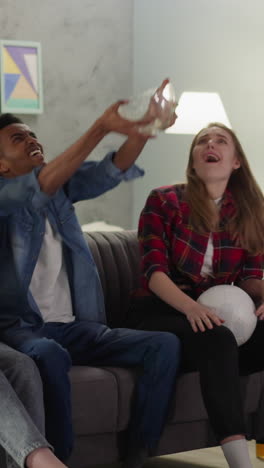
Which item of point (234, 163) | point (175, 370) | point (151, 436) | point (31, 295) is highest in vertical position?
point (234, 163)

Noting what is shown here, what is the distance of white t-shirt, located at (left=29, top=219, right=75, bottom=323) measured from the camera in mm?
2457

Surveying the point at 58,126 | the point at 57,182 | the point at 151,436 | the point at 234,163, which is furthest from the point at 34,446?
the point at 58,126

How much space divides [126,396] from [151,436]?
0.13 metres

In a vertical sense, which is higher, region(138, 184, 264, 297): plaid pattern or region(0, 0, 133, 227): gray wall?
region(0, 0, 133, 227): gray wall

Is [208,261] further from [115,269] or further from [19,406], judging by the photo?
[19,406]

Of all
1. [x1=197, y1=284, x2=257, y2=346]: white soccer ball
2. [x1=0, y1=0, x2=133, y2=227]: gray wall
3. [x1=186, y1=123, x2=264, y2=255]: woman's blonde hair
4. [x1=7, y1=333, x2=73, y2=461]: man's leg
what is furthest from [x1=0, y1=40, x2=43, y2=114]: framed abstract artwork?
[x1=7, y1=333, x2=73, y2=461]: man's leg

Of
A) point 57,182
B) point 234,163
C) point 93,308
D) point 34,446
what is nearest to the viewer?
point 34,446

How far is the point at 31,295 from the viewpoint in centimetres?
243

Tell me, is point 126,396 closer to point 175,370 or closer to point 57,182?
point 175,370

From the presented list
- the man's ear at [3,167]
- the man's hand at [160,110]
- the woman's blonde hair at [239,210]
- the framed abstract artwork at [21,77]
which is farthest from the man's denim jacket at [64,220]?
the framed abstract artwork at [21,77]

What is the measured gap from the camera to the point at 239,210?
2.84 m

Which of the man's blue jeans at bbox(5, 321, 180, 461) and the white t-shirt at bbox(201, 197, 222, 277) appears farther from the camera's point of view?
the white t-shirt at bbox(201, 197, 222, 277)

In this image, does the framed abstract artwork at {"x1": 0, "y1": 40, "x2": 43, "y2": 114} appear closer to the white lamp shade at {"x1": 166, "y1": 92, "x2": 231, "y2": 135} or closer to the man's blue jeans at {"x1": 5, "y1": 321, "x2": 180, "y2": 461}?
the white lamp shade at {"x1": 166, "y1": 92, "x2": 231, "y2": 135}

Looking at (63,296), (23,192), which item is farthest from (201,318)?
(23,192)
